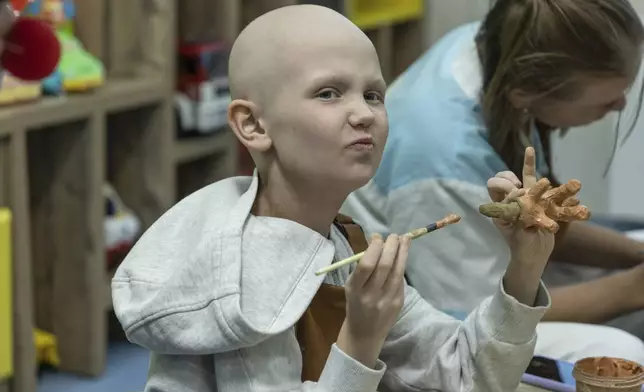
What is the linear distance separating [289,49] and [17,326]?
1093mm

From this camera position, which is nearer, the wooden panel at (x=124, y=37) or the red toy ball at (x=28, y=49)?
the red toy ball at (x=28, y=49)

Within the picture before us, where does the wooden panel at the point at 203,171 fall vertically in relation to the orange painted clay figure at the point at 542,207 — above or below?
below

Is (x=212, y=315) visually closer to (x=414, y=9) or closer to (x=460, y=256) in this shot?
(x=460, y=256)

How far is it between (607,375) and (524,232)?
6.7 inches

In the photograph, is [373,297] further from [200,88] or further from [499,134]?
[200,88]

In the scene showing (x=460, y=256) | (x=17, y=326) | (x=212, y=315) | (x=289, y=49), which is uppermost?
Answer: (x=289, y=49)

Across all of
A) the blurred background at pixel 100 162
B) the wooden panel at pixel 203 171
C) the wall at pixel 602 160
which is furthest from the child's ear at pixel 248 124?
the wooden panel at pixel 203 171

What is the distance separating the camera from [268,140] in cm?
83

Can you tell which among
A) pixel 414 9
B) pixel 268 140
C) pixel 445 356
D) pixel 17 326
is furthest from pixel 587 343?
pixel 414 9

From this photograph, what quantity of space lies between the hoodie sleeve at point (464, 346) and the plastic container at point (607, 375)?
53 millimetres

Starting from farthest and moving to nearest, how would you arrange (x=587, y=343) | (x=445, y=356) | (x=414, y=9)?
(x=414, y=9) < (x=587, y=343) < (x=445, y=356)

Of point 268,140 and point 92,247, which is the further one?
point 92,247

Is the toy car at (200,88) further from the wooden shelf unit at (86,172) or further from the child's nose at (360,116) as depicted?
the child's nose at (360,116)

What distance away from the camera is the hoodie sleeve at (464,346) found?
0.88m
